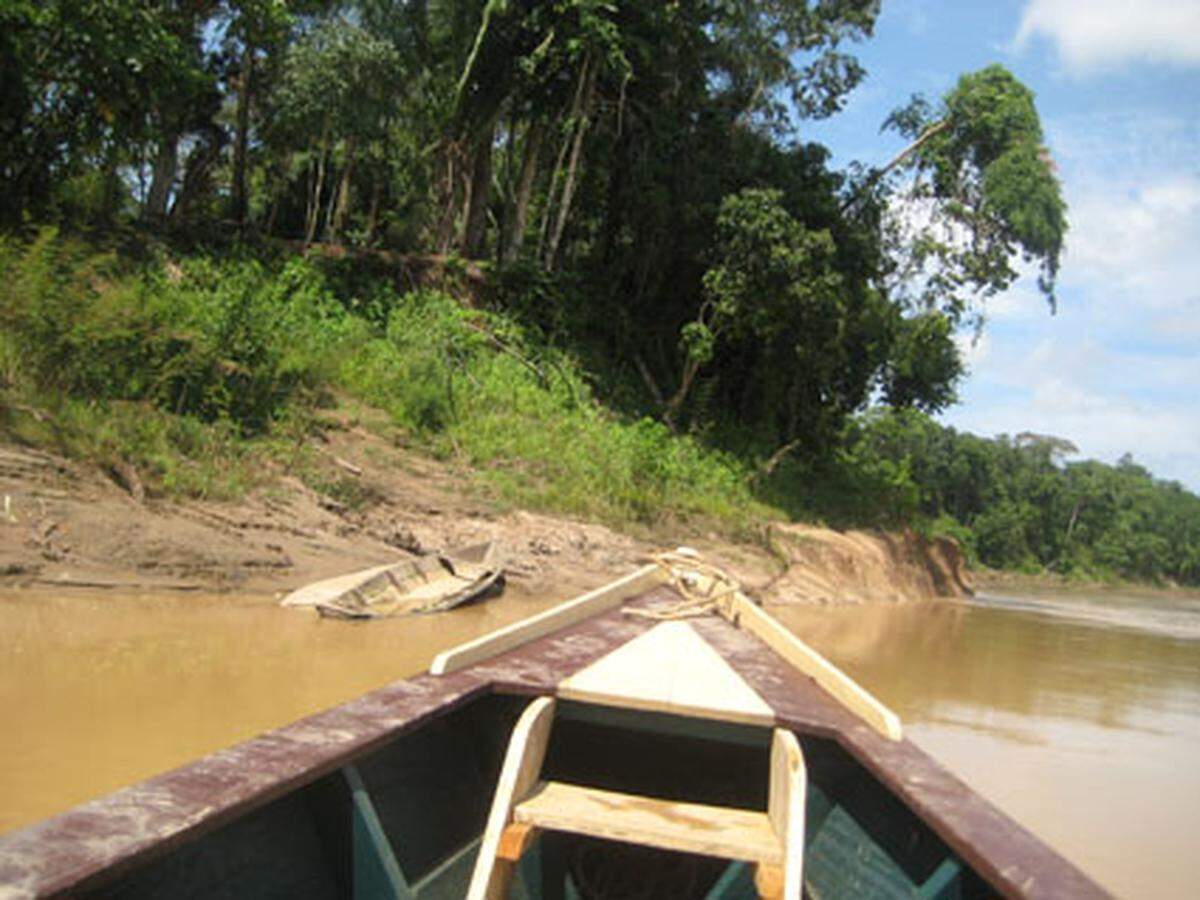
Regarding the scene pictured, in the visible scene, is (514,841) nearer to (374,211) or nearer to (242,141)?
(242,141)

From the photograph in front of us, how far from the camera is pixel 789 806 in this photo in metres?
2.33

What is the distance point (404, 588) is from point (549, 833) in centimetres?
479

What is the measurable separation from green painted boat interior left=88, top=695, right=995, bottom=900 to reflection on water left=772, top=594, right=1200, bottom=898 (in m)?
1.50

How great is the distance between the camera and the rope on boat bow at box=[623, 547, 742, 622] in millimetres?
4629

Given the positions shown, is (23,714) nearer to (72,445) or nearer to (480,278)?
(72,445)

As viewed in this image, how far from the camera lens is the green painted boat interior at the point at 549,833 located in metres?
2.14

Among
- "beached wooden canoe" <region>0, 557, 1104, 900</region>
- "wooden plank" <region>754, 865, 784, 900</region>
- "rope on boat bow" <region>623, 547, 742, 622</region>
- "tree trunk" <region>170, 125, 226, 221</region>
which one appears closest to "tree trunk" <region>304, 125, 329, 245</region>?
"tree trunk" <region>170, 125, 226, 221</region>

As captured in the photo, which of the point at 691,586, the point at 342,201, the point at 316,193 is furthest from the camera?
the point at 316,193

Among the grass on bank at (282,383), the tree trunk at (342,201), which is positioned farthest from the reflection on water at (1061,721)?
the tree trunk at (342,201)

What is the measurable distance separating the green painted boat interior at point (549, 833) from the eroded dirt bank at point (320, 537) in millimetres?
4461

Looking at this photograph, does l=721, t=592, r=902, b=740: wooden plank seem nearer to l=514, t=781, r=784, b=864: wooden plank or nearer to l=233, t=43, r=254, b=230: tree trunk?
l=514, t=781, r=784, b=864: wooden plank

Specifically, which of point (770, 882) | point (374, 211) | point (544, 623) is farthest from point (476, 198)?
point (770, 882)

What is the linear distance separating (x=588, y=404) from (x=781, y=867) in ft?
42.7

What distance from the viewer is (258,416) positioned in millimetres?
10070
